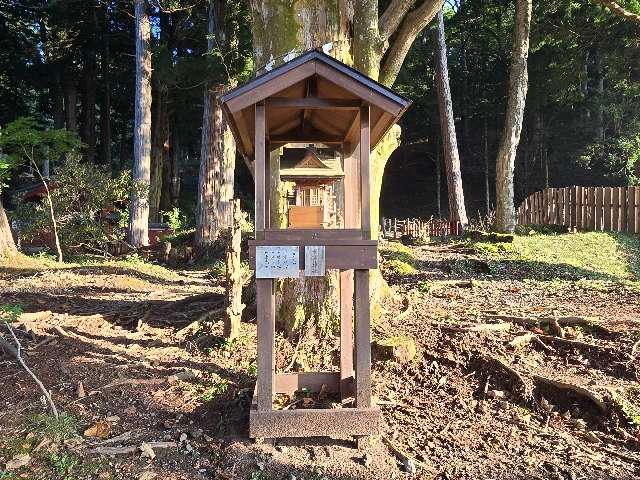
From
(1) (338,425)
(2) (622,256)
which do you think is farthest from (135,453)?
(2) (622,256)

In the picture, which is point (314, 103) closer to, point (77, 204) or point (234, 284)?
point (234, 284)

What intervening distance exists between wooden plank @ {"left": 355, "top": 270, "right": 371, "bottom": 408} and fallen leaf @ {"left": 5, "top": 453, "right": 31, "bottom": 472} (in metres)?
2.26

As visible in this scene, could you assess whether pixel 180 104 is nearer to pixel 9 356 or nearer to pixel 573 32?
pixel 573 32

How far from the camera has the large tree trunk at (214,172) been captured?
14289 millimetres

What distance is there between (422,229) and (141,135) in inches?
410

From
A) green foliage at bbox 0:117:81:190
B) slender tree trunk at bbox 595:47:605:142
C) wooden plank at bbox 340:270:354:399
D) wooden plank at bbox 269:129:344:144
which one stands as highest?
slender tree trunk at bbox 595:47:605:142

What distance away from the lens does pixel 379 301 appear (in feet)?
20.4

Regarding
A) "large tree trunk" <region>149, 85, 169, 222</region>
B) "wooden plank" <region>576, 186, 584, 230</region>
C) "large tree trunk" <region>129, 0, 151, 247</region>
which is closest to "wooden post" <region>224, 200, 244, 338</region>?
"large tree trunk" <region>129, 0, 151, 247</region>

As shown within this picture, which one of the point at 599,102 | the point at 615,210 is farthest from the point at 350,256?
the point at 599,102

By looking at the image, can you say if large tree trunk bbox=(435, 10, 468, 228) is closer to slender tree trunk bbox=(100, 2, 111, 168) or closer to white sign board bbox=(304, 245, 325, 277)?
slender tree trunk bbox=(100, 2, 111, 168)

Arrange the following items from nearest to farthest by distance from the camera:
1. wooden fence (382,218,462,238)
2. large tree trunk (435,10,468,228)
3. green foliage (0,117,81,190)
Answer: green foliage (0,117,81,190) → large tree trunk (435,10,468,228) → wooden fence (382,218,462,238)

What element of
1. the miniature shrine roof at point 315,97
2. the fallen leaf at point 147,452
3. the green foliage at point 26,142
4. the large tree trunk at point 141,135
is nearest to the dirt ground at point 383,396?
the fallen leaf at point 147,452

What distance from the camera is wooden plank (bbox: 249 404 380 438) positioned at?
3.75 metres

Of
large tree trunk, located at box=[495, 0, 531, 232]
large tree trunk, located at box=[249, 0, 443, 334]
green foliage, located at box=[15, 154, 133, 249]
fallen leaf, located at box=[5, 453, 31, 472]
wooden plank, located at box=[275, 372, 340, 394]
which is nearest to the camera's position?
fallen leaf, located at box=[5, 453, 31, 472]
